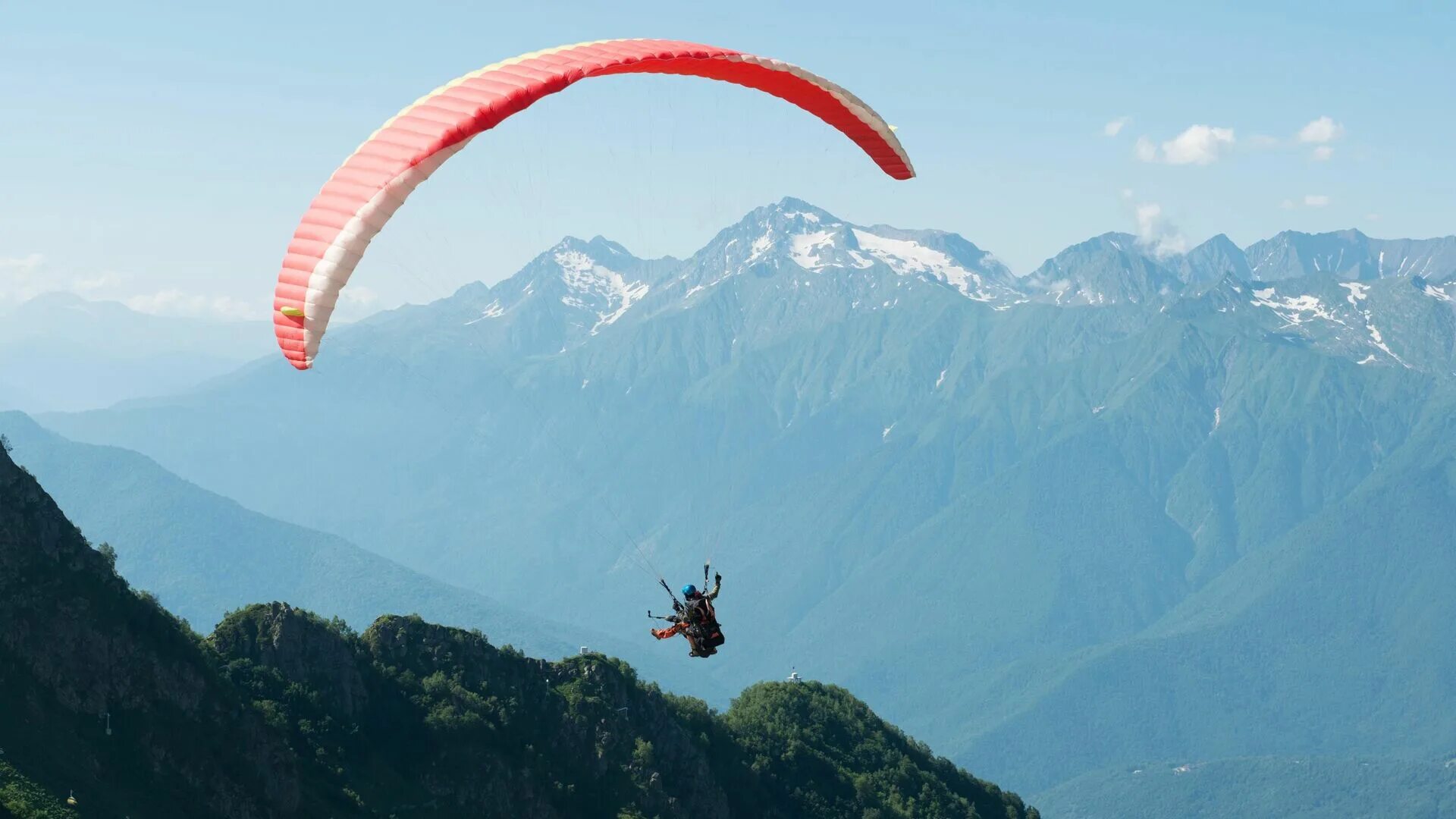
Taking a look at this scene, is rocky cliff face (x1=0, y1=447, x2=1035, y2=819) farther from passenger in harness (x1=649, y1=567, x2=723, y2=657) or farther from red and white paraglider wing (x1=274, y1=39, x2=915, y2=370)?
red and white paraglider wing (x1=274, y1=39, x2=915, y2=370)

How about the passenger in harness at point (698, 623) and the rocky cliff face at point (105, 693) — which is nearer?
the passenger in harness at point (698, 623)

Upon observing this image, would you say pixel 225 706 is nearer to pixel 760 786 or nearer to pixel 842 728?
pixel 760 786

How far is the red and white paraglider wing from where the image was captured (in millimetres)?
35375

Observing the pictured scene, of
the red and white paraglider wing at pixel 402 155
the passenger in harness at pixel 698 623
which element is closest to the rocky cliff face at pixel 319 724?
the passenger in harness at pixel 698 623

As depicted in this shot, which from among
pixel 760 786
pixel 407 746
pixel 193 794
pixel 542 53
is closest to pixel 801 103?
pixel 542 53

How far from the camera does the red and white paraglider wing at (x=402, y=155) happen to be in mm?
35375

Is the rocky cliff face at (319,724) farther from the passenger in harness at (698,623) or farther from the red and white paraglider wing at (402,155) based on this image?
the red and white paraglider wing at (402,155)

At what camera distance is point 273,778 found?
2709 inches

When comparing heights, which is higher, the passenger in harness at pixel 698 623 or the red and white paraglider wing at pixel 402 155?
the red and white paraglider wing at pixel 402 155

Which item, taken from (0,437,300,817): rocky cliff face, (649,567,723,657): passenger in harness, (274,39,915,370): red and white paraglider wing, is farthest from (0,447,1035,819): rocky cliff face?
(274,39,915,370): red and white paraglider wing

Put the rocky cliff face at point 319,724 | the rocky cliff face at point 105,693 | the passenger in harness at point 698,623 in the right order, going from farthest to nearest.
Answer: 1. the rocky cliff face at point 319,724
2. the rocky cliff face at point 105,693
3. the passenger in harness at point 698,623

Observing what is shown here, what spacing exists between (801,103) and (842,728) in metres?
69.5

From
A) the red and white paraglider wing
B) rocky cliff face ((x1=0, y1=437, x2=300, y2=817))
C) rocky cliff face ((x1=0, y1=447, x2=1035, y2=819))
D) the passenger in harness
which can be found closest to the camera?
the red and white paraglider wing

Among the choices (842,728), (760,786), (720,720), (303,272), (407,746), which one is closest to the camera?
(303,272)
